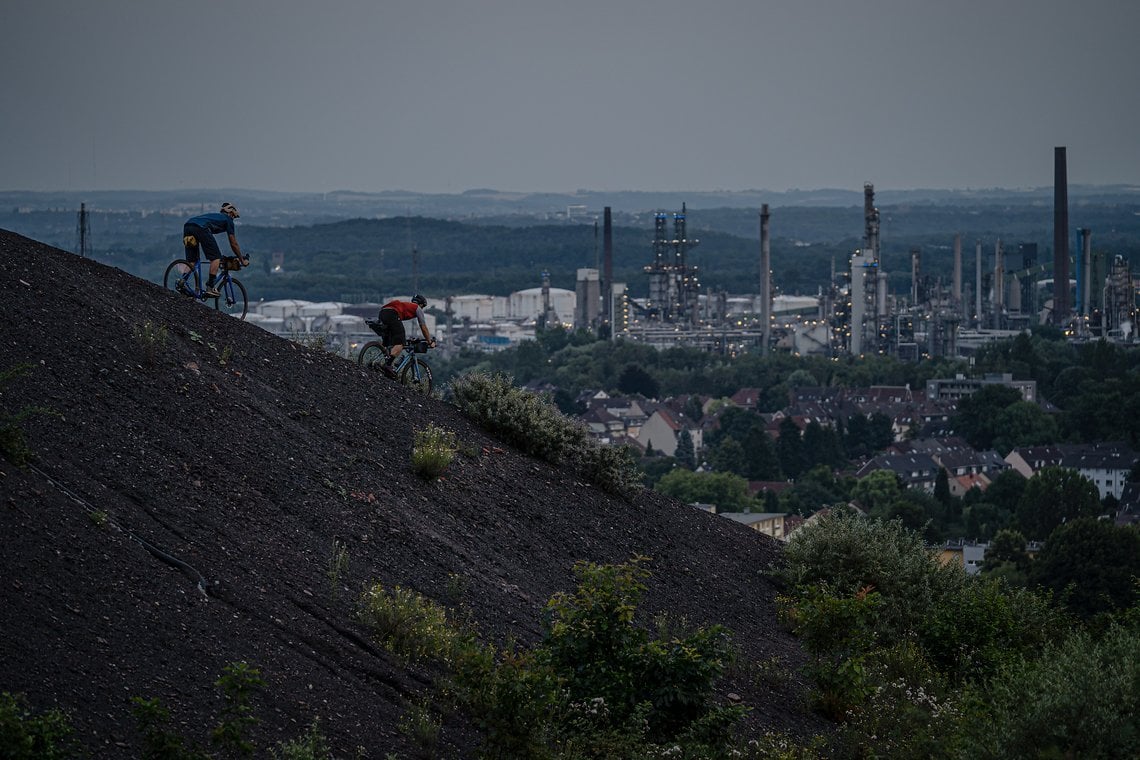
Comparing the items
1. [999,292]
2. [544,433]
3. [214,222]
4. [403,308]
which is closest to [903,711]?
[544,433]

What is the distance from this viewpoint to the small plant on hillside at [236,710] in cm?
650

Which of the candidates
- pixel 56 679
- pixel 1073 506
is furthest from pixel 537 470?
pixel 1073 506

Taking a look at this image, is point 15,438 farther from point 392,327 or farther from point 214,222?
point 392,327

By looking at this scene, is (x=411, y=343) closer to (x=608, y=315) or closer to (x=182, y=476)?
(x=182, y=476)

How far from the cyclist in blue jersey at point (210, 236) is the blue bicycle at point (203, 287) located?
0.05 metres

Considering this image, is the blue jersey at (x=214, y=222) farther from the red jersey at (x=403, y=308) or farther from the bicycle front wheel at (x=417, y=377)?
the bicycle front wheel at (x=417, y=377)

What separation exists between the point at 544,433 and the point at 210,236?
9.40ft

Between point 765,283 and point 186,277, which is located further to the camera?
point 765,283

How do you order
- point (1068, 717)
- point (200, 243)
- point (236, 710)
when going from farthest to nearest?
point (200, 243), point (1068, 717), point (236, 710)

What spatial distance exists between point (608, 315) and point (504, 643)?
110633mm

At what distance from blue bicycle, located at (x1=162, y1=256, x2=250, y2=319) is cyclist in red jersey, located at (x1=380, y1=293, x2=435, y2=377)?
42.1 inches

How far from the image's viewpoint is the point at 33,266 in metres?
11.5

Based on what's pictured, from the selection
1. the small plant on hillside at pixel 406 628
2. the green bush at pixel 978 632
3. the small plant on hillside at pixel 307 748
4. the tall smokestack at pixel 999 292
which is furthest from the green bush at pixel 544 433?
the tall smokestack at pixel 999 292

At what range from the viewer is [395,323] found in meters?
13.6
